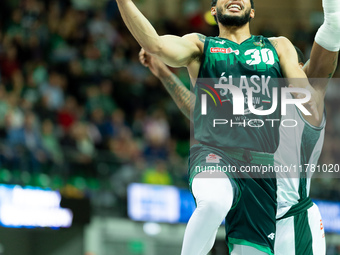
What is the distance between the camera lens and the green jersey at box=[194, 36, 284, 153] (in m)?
4.96

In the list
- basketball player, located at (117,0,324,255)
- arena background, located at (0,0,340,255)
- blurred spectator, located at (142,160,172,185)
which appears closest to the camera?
basketball player, located at (117,0,324,255)

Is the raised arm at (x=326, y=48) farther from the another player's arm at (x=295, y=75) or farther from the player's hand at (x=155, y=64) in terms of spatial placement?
the player's hand at (x=155, y=64)

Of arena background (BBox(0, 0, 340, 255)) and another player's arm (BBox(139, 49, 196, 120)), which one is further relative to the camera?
arena background (BBox(0, 0, 340, 255))

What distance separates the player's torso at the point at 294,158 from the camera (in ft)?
16.8

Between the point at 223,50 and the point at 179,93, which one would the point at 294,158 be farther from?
the point at 179,93

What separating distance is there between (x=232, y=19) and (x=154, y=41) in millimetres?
746

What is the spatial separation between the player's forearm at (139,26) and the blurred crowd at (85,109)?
721 centimetres

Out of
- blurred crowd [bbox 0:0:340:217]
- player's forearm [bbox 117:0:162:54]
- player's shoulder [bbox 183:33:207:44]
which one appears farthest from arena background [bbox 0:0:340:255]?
player's forearm [bbox 117:0:162:54]

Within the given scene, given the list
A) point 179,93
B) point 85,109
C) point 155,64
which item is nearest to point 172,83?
point 179,93

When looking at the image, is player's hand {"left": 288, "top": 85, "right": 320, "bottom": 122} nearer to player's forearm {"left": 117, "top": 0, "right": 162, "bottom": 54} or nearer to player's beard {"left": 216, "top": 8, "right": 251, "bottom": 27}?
player's beard {"left": 216, "top": 8, "right": 251, "bottom": 27}

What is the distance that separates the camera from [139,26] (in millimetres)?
4793

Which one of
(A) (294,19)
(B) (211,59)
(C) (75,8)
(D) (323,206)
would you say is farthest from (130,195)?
(A) (294,19)

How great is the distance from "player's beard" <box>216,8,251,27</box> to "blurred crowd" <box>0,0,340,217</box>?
23.6 ft

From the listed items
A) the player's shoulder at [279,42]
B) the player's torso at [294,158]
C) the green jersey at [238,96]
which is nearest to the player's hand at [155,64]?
the green jersey at [238,96]
